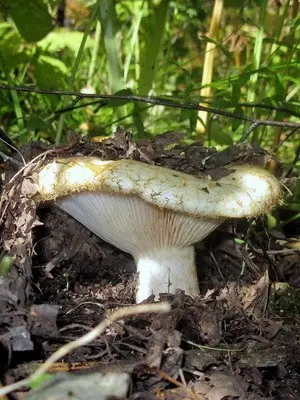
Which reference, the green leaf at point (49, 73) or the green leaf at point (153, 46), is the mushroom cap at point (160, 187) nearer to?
the green leaf at point (153, 46)

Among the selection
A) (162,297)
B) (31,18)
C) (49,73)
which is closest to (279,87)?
(162,297)

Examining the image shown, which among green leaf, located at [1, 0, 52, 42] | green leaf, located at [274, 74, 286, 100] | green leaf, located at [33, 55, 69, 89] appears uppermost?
green leaf, located at [1, 0, 52, 42]

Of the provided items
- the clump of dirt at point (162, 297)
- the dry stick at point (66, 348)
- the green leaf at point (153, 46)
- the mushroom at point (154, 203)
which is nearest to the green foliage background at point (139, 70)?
the green leaf at point (153, 46)

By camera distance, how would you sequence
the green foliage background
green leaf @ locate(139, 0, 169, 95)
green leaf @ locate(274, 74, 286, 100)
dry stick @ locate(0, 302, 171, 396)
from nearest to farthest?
dry stick @ locate(0, 302, 171, 396)
green leaf @ locate(274, 74, 286, 100)
the green foliage background
green leaf @ locate(139, 0, 169, 95)

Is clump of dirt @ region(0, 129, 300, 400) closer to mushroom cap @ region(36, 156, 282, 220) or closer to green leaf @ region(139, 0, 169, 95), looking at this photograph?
mushroom cap @ region(36, 156, 282, 220)

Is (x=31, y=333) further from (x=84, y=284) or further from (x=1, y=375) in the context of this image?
(x=84, y=284)

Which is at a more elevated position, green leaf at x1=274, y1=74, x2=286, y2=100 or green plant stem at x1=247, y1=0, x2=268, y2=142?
green plant stem at x1=247, y1=0, x2=268, y2=142

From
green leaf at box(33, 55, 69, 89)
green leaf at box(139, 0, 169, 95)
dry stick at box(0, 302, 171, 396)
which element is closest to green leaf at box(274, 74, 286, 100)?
green leaf at box(139, 0, 169, 95)
